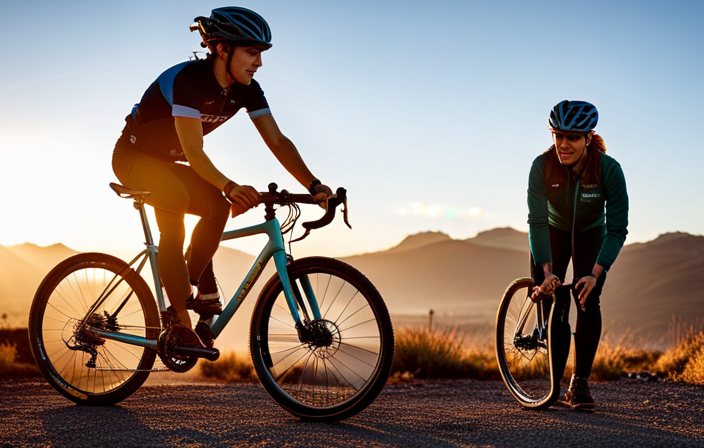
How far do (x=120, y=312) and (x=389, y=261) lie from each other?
157 meters

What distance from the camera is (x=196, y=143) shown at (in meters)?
4.11

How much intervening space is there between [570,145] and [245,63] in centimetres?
243

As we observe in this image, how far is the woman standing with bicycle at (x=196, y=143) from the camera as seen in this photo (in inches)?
166

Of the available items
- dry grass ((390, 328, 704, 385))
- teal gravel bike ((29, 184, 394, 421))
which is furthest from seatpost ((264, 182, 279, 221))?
dry grass ((390, 328, 704, 385))

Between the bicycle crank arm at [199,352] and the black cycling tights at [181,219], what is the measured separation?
21cm

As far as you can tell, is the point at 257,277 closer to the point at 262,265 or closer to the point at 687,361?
the point at 262,265

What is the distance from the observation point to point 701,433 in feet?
14.4

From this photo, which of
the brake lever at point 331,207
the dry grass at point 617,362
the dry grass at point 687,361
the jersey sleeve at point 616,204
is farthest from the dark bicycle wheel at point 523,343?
the dry grass at point 617,362

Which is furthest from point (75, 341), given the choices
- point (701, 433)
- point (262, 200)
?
point (701, 433)

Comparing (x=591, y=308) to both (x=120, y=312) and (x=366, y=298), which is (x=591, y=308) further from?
(x=120, y=312)

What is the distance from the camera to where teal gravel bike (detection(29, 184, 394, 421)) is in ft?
12.9

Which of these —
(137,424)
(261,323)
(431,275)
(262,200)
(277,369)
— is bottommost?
(137,424)

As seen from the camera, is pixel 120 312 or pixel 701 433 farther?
pixel 120 312

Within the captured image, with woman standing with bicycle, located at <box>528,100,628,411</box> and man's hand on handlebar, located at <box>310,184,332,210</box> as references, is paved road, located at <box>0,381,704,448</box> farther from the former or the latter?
man's hand on handlebar, located at <box>310,184,332,210</box>
